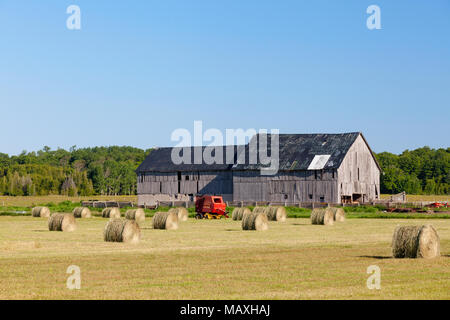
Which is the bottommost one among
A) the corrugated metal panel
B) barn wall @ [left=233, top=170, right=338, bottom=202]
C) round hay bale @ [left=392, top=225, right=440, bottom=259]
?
round hay bale @ [left=392, top=225, right=440, bottom=259]

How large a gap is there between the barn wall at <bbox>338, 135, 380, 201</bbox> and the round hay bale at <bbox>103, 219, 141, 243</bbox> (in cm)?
4771

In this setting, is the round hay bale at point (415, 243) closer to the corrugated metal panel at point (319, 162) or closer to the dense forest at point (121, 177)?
the corrugated metal panel at point (319, 162)

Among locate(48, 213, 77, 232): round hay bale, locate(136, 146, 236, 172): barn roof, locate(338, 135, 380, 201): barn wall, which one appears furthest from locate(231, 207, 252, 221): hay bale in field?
locate(136, 146, 236, 172): barn roof

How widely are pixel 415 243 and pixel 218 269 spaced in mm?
6251

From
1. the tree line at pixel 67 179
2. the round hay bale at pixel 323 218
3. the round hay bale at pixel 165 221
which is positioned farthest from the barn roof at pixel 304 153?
the tree line at pixel 67 179

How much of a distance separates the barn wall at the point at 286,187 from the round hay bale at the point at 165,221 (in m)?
37.8

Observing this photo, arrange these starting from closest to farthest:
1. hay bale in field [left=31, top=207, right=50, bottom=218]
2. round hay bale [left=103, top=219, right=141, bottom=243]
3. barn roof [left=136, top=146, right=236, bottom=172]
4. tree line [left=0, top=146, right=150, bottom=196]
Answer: round hay bale [left=103, top=219, right=141, bottom=243] → hay bale in field [left=31, top=207, right=50, bottom=218] → barn roof [left=136, top=146, right=236, bottom=172] → tree line [left=0, top=146, right=150, bottom=196]

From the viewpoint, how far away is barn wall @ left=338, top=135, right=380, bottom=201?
74.2m

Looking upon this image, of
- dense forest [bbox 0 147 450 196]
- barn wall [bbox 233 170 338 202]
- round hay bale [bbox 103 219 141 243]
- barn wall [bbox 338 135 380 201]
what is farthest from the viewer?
dense forest [bbox 0 147 450 196]

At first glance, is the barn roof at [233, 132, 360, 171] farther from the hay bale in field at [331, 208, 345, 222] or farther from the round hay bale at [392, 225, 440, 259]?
the round hay bale at [392, 225, 440, 259]

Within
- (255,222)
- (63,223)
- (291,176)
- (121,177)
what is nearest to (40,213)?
(63,223)
